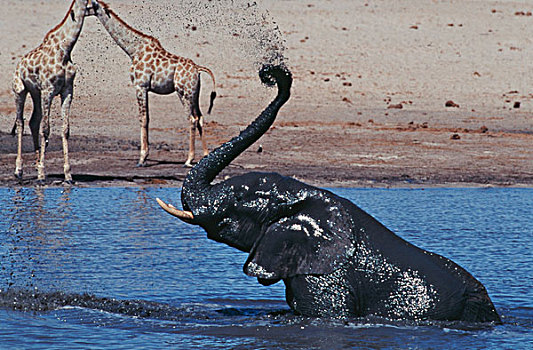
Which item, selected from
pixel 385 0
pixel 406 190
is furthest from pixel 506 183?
pixel 385 0

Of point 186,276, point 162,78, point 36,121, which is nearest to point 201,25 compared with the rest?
point 162,78

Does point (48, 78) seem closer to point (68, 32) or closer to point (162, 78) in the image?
point (68, 32)

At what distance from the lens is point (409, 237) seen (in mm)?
10180

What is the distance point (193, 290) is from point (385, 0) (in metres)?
38.0

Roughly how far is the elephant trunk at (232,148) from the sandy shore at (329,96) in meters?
0.23

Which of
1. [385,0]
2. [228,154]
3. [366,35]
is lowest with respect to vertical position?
[228,154]

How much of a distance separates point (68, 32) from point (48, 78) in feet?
3.09

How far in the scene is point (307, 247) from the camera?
19.6 ft

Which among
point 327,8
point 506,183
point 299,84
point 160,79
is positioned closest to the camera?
point 506,183

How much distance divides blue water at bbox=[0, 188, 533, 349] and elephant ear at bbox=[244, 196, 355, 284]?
392 mm

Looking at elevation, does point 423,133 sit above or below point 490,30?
below

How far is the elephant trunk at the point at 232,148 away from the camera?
20.1ft

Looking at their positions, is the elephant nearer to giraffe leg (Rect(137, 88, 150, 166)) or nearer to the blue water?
the blue water

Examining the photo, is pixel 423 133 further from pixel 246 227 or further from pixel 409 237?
pixel 246 227
